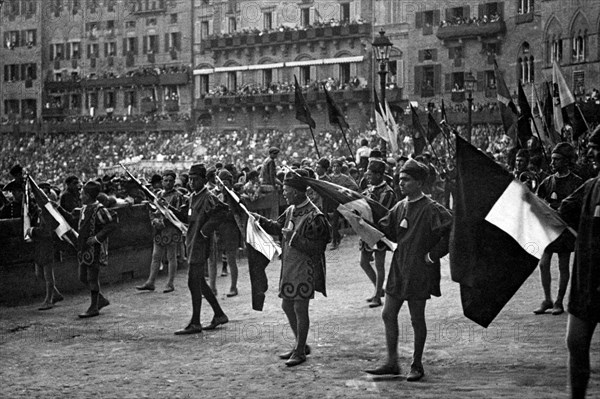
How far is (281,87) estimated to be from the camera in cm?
5206

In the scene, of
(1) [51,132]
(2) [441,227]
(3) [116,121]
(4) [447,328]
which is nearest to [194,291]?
(4) [447,328]

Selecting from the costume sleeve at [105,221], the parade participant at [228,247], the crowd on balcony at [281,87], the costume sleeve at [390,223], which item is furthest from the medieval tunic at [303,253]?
the crowd on balcony at [281,87]

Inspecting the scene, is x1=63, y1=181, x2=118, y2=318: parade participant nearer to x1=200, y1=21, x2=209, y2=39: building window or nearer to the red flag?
the red flag

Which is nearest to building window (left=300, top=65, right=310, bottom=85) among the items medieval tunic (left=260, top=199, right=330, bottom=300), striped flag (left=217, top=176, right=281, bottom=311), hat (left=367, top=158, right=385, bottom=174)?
hat (left=367, top=158, right=385, bottom=174)

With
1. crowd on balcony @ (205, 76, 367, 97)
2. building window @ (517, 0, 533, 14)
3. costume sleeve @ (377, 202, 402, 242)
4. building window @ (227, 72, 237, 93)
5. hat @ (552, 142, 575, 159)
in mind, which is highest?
building window @ (517, 0, 533, 14)

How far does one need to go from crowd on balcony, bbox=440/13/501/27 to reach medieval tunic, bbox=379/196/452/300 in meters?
38.6

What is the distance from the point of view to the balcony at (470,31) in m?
44.6

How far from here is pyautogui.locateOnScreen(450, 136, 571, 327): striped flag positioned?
6555 mm

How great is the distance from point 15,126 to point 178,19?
13326 mm

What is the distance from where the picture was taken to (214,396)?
7500 millimetres

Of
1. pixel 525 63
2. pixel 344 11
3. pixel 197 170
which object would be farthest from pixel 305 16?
pixel 197 170

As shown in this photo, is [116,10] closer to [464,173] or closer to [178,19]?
[178,19]

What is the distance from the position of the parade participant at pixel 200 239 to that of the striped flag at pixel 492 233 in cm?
415

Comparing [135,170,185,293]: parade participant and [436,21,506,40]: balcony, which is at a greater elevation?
[436,21,506,40]: balcony
